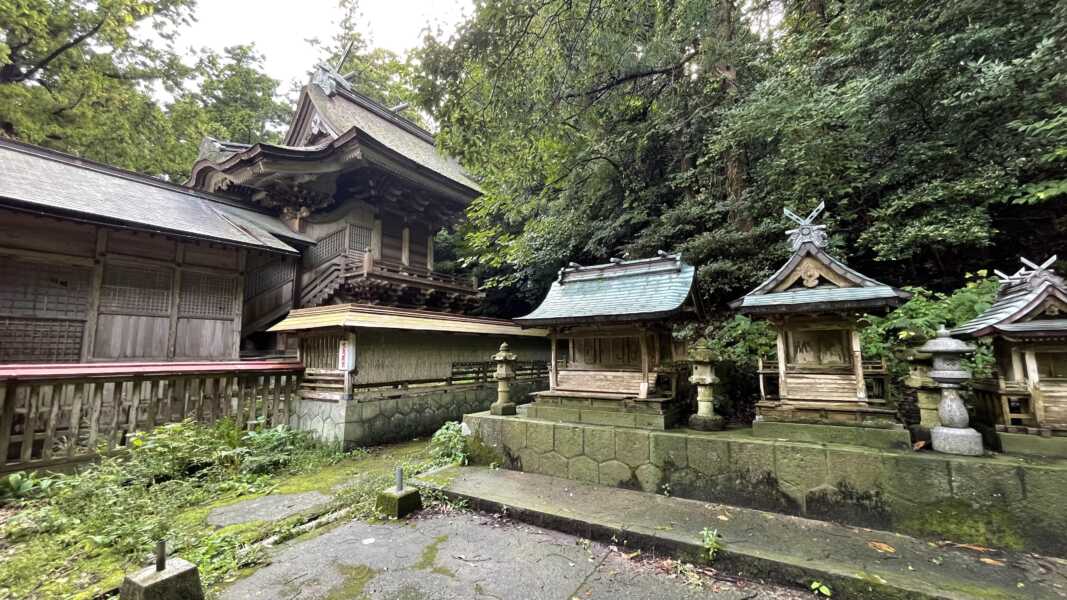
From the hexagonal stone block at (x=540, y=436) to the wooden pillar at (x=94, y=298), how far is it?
28.7ft

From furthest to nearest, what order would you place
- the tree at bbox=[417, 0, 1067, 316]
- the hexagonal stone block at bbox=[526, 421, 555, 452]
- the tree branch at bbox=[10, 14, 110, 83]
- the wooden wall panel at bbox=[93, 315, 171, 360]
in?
the tree branch at bbox=[10, 14, 110, 83], the wooden wall panel at bbox=[93, 315, 171, 360], the tree at bbox=[417, 0, 1067, 316], the hexagonal stone block at bbox=[526, 421, 555, 452]

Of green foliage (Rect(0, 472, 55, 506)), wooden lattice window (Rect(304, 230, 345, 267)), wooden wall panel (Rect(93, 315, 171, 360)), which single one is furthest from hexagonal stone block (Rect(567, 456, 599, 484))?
wooden wall panel (Rect(93, 315, 171, 360))

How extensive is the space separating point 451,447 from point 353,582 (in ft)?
9.51

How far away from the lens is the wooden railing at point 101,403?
5043mm

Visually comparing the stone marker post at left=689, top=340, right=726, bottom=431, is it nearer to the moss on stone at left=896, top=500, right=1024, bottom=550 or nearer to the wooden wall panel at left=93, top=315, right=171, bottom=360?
the moss on stone at left=896, top=500, right=1024, bottom=550

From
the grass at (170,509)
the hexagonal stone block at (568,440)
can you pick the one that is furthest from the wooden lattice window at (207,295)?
the hexagonal stone block at (568,440)

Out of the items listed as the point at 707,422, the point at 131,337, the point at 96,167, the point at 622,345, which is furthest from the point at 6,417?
the point at 707,422

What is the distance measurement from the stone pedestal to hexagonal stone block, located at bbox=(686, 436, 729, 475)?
4263 mm

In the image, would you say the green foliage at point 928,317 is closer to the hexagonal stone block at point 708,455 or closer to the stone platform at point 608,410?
the hexagonal stone block at point 708,455

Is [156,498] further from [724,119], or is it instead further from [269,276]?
[724,119]

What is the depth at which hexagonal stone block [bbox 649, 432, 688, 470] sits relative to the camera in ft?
14.4

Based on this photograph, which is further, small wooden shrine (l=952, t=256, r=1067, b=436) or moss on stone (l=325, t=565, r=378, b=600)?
small wooden shrine (l=952, t=256, r=1067, b=436)

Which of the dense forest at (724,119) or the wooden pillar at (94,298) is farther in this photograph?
the wooden pillar at (94,298)

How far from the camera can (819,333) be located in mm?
4629
